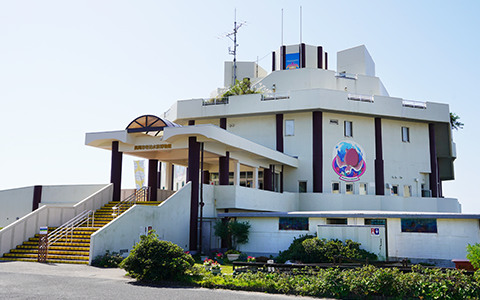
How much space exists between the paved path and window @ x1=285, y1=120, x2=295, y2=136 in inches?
848

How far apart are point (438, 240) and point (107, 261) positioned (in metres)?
13.7

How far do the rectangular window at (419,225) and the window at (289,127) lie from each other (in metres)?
15.9

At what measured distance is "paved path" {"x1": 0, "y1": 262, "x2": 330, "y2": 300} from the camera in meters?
10.8

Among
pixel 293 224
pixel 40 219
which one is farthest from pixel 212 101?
pixel 40 219

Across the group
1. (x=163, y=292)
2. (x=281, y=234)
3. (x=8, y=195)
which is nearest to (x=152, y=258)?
(x=163, y=292)

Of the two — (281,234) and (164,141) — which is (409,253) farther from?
(164,141)

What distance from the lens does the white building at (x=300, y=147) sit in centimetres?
2423

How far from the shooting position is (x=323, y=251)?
1795cm

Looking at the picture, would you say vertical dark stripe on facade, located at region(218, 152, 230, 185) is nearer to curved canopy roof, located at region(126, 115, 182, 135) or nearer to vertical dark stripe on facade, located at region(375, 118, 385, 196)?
curved canopy roof, located at region(126, 115, 182, 135)

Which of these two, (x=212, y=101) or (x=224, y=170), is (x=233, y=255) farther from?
(x=212, y=101)

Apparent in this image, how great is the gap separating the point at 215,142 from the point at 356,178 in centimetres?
1434

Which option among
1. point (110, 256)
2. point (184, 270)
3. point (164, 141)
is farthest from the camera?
point (164, 141)

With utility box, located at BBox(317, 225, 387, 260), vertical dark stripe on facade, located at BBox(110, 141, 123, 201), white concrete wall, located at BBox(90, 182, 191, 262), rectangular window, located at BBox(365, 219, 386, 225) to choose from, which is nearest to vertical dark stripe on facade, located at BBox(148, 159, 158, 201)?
vertical dark stripe on facade, located at BBox(110, 141, 123, 201)

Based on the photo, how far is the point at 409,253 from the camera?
63.0 feet
